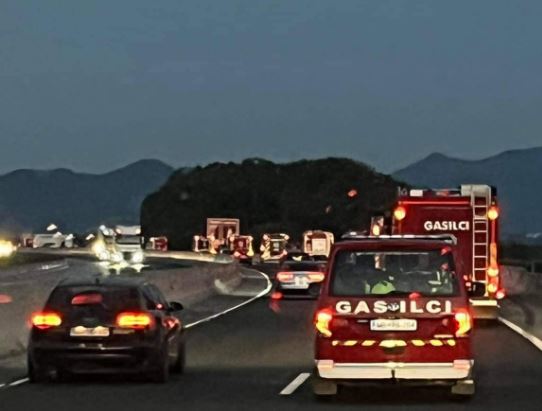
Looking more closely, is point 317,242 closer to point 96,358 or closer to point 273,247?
point 273,247

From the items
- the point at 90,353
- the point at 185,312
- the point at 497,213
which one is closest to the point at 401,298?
the point at 90,353

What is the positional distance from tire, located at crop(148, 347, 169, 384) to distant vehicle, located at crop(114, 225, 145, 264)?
75528mm

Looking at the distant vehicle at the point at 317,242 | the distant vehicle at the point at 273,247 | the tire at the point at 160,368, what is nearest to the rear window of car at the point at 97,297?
the tire at the point at 160,368

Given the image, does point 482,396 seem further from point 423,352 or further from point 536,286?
point 536,286

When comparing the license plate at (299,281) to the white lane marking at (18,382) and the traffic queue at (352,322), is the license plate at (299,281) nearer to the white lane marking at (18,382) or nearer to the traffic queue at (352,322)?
the traffic queue at (352,322)

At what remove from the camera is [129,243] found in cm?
9944

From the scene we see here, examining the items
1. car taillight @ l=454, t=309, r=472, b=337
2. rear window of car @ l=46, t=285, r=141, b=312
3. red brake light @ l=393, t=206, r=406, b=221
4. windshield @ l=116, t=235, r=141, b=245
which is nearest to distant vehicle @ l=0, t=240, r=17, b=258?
windshield @ l=116, t=235, r=141, b=245

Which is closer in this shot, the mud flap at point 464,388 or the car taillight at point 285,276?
the mud flap at point 464,388

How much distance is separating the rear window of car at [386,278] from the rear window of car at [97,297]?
3.75m

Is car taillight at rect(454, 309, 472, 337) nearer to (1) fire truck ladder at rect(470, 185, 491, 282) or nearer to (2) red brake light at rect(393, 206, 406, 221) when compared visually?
(1) fire truck ladder at rect(470, 185, 491, 282)

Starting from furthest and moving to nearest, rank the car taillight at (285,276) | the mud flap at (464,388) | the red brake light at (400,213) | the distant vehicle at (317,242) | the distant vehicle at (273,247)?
the distant vehicle at (273,247)
the distant vehicle at (317,242)
the car taillight at (285,276)
the red brake light at (400,213)
the mud flap at (464,388)

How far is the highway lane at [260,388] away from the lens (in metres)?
17.0

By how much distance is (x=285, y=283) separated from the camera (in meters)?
47.2

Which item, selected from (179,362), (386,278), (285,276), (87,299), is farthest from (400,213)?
(386,278)
